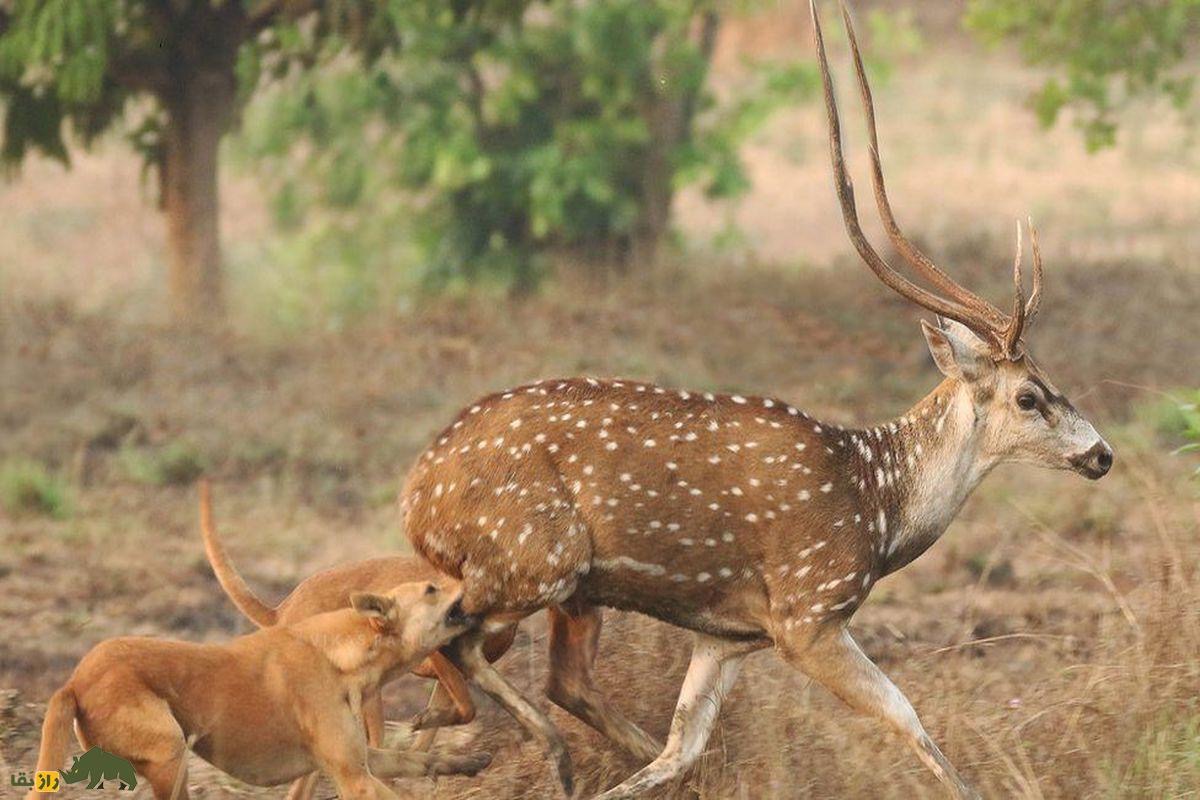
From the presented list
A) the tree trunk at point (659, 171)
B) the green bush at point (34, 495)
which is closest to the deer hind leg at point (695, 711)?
the green bush at point (34, 495)

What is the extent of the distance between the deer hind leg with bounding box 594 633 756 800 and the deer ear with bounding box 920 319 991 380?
1233mm

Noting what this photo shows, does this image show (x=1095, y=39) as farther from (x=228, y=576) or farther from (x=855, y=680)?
(x=228, y=576)

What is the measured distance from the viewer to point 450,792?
7176mm

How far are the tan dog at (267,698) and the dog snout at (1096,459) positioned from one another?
227 cm

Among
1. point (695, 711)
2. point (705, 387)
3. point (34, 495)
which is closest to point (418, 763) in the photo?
point (695, 711)

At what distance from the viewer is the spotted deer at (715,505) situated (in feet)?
22.3

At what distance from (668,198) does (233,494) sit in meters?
6.45

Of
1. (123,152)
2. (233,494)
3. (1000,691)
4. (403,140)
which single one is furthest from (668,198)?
(123,152)

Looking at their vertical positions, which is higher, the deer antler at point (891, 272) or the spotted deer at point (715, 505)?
the deer antler at point (891, 272)

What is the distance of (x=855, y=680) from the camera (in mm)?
6871

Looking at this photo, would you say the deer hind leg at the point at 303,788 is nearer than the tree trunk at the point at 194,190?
Yes

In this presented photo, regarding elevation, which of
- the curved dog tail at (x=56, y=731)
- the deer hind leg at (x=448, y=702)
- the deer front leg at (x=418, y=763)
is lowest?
the deer front leg at (x=418, y=763)

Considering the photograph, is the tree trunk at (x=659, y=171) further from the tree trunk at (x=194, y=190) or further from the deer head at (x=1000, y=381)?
the deer head at (x=1000, y=381)

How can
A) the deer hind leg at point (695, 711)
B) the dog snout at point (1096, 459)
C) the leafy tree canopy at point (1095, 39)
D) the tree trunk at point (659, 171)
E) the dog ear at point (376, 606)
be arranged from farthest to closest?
the tree trunk at point (659, 171) → the leafy tree canopy at point (1095, 39) → the dog snout at point (1096, 459) → the deer hind leg at point (695, 711) → the dog ear at point (376, 606)
